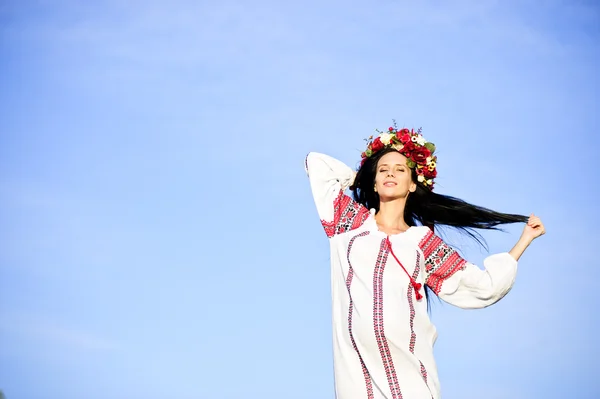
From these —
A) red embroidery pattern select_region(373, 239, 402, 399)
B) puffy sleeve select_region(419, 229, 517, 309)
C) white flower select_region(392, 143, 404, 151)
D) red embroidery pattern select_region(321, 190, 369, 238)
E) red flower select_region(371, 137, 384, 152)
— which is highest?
red flower select_region(371, 137, 384, 152)

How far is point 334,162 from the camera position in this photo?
7059mm

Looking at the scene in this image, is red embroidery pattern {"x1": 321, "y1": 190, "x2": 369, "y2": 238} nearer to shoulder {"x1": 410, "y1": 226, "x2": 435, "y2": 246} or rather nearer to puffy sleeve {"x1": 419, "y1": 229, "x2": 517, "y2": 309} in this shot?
shoulder {"x1": 410, "y1": 226, "x2": 435, "y2": 246}

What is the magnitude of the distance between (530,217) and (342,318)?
1395 mm

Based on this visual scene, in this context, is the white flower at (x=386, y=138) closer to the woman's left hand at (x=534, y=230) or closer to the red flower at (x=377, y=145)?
the red flower at (x=377, y=145)

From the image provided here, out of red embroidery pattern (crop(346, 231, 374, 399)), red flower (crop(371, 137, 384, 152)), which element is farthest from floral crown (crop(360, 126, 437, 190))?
red embroidery pattern (crop(346, 231, 374, 399))

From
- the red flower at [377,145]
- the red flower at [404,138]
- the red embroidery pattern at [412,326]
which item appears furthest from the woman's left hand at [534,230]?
the red flower at [377,145]

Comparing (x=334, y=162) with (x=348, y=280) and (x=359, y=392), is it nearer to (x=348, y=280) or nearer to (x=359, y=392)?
(x=348, y=280)

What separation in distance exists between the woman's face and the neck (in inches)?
1.6

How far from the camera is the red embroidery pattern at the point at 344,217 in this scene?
692cm

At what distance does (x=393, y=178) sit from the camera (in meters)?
7.02

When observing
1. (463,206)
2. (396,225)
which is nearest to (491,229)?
(463,206)

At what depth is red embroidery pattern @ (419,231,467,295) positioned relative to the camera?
22.4ft

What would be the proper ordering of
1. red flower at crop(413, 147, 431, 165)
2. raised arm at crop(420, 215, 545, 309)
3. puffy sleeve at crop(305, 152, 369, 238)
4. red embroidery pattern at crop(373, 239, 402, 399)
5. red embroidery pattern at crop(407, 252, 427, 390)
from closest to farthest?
red embroidery pattern at crop(373, 239, 402, 399) → red embroidery pattern at crop(407, 252, 427, 390) → raised arm at crop(420, 215, 545, 309) → puffy sleeve at crop(305, 152, 369, 238) → red flower at crop(413, 147, 431, 165)

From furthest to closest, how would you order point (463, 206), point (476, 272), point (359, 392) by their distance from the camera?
1. point (463, 206)
2. point (476, 272)
3. point (359, 392)
